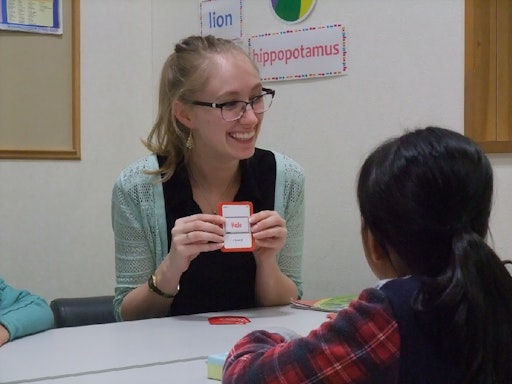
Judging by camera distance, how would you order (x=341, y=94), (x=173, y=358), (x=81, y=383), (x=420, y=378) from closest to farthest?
(x=420, y=378), (x=81, y=383), (x=173, y=358), (x=341, y=94)

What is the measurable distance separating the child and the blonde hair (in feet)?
1.67

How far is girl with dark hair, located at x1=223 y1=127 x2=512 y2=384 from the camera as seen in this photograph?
0.90 m

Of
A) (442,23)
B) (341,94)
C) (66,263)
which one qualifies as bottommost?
(66,263)

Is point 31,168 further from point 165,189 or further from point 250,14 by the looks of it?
point 165,189

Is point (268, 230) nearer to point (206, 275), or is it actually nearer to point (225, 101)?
point (206, 275)

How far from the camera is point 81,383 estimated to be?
1.32 meters

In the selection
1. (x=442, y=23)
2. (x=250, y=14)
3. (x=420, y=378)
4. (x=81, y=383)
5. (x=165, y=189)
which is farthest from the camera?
(x=250, y=14)

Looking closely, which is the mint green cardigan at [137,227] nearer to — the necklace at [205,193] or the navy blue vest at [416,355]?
the necklace at [205,193]

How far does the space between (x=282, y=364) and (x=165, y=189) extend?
1.16 metres

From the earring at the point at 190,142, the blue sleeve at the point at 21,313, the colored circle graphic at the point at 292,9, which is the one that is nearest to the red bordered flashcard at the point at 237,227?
the earring at the point at 190,142

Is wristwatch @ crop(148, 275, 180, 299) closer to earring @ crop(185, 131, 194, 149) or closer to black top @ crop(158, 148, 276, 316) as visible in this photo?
black top @ crop(158, 148, 276, 316)

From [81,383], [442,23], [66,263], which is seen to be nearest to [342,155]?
[442,23]

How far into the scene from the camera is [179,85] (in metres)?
2.08

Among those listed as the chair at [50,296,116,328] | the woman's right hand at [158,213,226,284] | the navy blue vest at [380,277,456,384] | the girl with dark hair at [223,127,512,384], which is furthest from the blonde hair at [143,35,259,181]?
the navy blue vest at [380,277,456,384]
